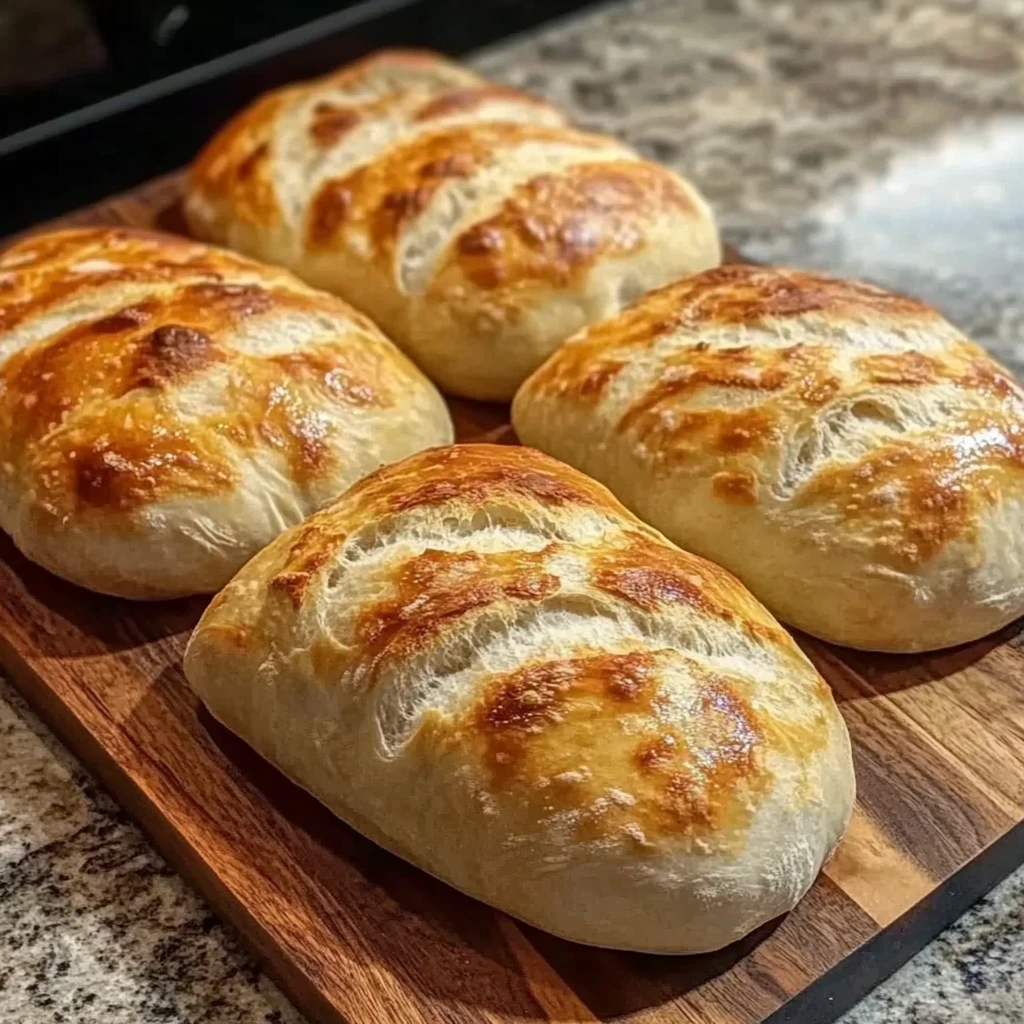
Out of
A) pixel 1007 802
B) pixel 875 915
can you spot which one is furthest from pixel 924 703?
pixel 875 915

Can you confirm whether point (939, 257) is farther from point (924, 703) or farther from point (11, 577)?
point (11, 577)

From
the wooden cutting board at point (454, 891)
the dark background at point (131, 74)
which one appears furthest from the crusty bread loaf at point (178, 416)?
the dark background at point (131, 74)

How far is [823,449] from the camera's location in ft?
4.17

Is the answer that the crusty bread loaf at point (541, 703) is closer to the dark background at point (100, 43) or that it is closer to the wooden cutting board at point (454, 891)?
the wooden cutting board at point (454, 891)

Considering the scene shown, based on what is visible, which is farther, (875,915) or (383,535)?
(383,535)

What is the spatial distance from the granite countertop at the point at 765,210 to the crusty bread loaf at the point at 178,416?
0.65 feet

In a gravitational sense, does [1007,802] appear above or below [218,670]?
below

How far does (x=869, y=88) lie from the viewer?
2.30 metres

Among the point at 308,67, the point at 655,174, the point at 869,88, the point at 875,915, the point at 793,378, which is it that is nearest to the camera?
the point at 875,915

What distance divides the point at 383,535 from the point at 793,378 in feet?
1.38

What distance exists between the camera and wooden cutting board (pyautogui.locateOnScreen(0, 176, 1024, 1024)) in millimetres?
1019

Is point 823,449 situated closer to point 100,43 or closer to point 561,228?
point 561,228

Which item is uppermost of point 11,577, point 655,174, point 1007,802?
point 655,174

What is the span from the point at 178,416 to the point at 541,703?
51 centimetres
